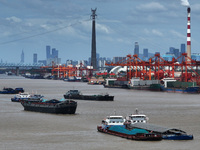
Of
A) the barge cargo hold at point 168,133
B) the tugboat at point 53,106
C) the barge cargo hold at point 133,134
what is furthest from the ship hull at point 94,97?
the barge cargo hold at point 168,133

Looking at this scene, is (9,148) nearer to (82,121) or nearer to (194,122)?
Result: (82,121)

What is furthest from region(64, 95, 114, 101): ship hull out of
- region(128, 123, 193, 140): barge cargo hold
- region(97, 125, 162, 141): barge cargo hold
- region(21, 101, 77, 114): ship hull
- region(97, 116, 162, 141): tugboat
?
region(128, 123, 193, 140): barge cargo hold

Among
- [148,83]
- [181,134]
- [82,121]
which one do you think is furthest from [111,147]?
[148,83]

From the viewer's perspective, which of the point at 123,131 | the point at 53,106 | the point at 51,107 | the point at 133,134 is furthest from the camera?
the point at 51,107

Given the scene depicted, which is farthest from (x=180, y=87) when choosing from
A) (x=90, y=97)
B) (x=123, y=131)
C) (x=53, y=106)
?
(x=123, y=131)

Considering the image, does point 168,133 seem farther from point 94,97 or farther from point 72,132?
point 94,97

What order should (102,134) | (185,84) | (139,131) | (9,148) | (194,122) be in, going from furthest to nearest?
(185,84) → (194,122) → (102,134) → (139,131) → (9,148)

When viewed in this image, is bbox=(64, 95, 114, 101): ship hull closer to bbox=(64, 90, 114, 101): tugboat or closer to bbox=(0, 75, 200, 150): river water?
bbox=(64, 90, 114, 101): tugboat
